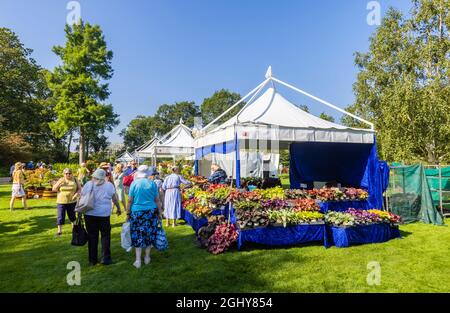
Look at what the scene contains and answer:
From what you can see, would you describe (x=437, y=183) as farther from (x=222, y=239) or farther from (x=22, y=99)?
(x=22, y=99)

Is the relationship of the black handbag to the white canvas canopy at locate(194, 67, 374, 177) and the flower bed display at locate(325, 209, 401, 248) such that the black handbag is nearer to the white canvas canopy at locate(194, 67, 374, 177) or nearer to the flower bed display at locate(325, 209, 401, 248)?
the white canvas canopy at locate(194, 67, 374, 177)

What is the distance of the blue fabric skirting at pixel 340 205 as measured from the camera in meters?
8.75

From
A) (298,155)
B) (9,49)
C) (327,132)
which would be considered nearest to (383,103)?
(298,155)

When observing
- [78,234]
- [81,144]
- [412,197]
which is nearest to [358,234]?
[412,197]

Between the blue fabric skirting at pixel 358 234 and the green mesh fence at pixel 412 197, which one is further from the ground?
the green mesh fence at pixel 412 197

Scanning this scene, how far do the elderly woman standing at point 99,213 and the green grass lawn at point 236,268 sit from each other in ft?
0.89

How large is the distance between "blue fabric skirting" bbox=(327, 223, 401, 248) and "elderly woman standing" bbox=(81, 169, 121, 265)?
4.61m

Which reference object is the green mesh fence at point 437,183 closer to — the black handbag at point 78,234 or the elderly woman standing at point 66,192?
the black handbag at point 78,234

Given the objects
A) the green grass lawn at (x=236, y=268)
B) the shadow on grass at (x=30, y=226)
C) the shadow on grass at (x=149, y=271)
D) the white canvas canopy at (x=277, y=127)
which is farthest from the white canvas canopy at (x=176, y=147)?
the shadow on grass at (x=149, y=271)

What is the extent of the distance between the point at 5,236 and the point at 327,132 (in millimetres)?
9314

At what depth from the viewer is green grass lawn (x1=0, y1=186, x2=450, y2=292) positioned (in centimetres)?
458

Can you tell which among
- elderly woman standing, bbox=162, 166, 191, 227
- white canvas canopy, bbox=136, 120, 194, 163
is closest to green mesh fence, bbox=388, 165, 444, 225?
elderly woman standing, bbox=162, 166, 191, 227

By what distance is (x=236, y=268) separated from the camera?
5.37m
